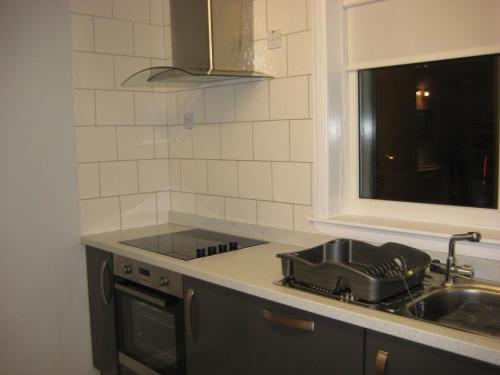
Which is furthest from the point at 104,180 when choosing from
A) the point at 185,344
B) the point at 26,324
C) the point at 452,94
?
the point at 452,94

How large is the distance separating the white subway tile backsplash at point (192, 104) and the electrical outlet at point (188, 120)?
10 mm

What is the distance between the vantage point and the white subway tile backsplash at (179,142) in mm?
2656

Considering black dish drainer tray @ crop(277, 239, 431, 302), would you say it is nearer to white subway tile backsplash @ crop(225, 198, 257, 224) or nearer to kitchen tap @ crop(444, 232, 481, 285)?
kitchen tap @ crop(444, 232, 481, 285)

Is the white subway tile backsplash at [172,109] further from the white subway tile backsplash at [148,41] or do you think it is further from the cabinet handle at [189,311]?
the cabinet handle at [189,311]

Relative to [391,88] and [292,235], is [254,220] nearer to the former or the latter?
[292,235]

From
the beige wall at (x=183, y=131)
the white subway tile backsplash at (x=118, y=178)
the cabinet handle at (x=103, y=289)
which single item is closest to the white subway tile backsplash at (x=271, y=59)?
the beige wall at (x=183, y=131)

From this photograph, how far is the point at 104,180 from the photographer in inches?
101

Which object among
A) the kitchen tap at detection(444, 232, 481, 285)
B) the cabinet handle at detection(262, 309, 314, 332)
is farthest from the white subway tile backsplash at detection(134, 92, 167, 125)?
the kitchen tap at detection(444, 232, 481, 285)

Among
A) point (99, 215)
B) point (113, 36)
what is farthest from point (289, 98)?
point (99, 215)

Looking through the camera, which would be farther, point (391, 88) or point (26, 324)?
point (26, 324)

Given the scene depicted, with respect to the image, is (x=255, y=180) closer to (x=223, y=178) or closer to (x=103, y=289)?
(x=223, y=178)

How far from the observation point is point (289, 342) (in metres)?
1.53

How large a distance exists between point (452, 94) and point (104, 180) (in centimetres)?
168

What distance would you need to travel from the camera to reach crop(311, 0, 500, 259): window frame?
1847 mm
